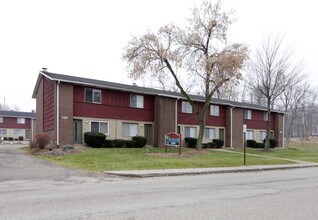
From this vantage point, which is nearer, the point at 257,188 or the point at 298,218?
the point at 298,218

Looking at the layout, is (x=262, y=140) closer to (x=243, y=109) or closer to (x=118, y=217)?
(x=243, y=109)

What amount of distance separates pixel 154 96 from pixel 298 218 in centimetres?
2701

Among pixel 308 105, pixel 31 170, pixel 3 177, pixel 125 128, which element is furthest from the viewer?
pixel 308 105

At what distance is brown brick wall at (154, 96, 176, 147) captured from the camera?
33094 mm

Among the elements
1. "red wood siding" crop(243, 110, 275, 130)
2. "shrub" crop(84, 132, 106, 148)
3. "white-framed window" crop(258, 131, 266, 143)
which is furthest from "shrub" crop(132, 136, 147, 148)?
"white-framed window" crop(258, 131, 266, 143)

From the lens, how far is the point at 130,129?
32000mm

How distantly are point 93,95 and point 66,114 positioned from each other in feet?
10.8

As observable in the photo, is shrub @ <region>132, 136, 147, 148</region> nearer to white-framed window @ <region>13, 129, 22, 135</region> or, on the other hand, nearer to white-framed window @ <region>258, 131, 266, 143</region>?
white-framed window @ <region>258, 131, 266, 143</region>

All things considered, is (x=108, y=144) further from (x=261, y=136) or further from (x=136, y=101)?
(x=261, y=136)

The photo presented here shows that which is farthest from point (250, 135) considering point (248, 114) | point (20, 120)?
point (20, 120)

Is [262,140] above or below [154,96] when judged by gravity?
below

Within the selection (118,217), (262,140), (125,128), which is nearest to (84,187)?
(118,217)

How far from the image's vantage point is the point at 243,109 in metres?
43.4

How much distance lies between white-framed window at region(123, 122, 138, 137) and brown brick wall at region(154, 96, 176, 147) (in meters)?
2.14
